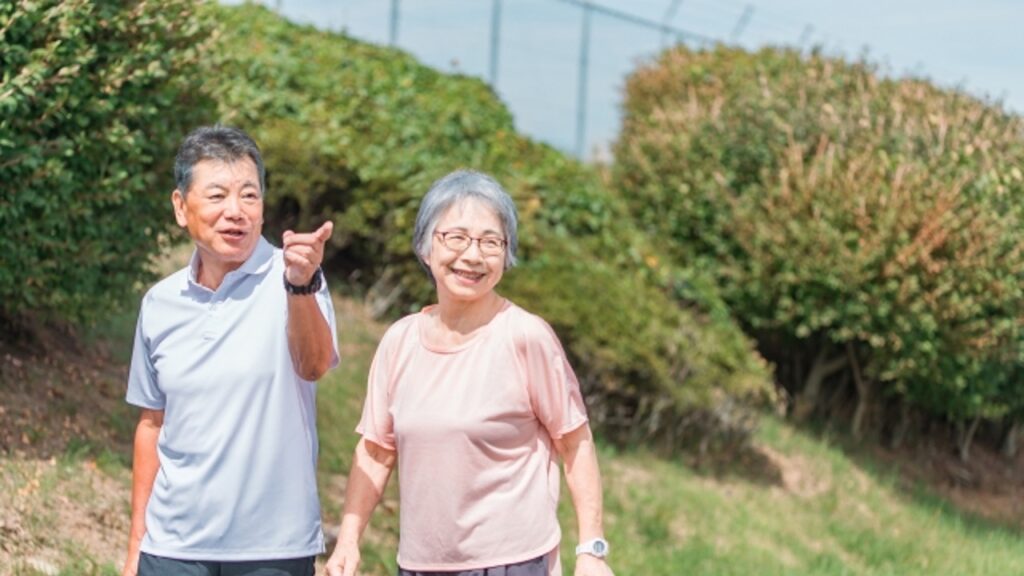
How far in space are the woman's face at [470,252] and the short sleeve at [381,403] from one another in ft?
0.78

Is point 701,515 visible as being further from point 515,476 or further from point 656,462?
point 515,476

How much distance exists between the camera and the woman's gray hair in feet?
11.7

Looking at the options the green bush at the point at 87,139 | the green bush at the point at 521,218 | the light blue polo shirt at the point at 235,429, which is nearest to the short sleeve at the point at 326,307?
the light blue polo shirt at the point at 235,429

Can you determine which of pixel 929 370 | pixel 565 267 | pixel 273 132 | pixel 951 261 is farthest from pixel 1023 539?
pixel 273 132

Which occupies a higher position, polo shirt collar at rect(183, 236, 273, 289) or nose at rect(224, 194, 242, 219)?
nose at rect(224, 194, 242, 219)

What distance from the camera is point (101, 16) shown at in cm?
623

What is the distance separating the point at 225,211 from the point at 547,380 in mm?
862

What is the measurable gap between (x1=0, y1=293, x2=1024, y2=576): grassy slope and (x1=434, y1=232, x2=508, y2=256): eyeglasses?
2411 millimetres

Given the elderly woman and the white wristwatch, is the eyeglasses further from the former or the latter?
the white wristwatch

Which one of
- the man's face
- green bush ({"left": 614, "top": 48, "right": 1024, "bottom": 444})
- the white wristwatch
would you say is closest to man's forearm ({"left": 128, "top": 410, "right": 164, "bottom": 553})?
the man's face

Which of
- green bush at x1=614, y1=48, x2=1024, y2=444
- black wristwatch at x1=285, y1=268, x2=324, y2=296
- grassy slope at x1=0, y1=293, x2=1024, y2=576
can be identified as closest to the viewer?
black wristwatch at x1=285, y1=268, x2=324, y2=296

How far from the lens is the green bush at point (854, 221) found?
10.2 metres

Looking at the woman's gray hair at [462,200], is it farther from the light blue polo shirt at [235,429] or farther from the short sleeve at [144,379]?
the short sleeve at [144,379]

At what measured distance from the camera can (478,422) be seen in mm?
3420
